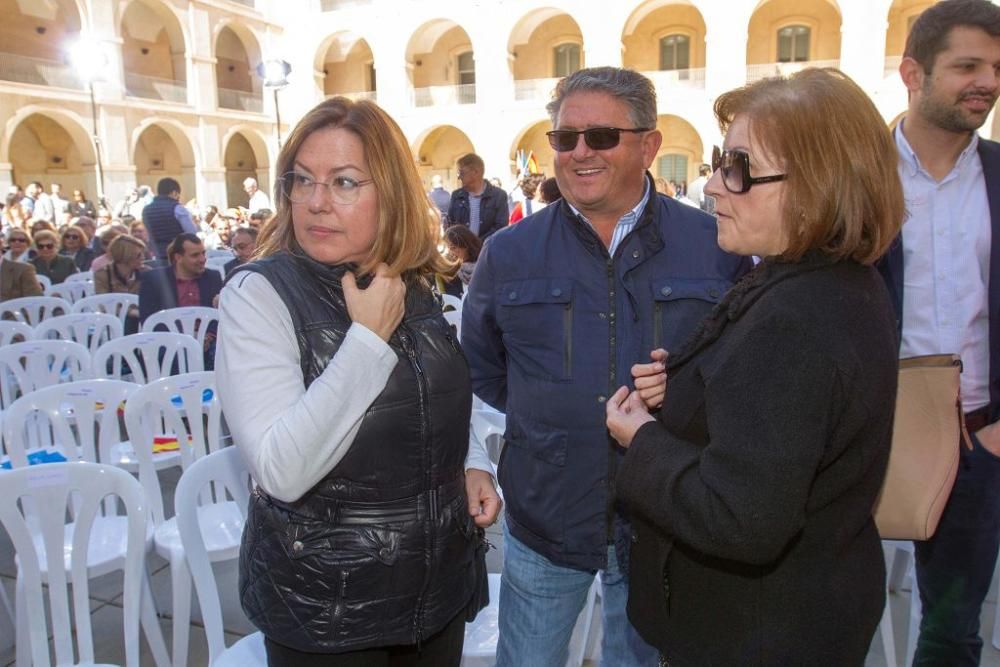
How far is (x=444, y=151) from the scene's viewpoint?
1071 inches

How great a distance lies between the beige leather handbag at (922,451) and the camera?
150 cm

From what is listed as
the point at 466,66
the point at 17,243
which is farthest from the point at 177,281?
the point at 466,66

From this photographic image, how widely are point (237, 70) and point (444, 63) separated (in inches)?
299

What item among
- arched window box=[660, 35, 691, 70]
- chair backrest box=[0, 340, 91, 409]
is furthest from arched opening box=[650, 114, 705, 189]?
chair backrest box=[0, 340, 91, 409]

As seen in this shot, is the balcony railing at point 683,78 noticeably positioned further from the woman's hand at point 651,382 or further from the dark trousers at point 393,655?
the dark trousers at point 393,655

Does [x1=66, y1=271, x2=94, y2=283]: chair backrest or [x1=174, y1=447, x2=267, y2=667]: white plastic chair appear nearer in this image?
[x1=174, y1=447, x2=267, y2=667]: white plastic chair

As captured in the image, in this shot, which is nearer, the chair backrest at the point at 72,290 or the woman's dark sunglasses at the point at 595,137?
the woman's dark sunglasses at the point at 595,137

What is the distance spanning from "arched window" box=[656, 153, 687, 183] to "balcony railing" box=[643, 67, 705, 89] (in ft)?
7.95

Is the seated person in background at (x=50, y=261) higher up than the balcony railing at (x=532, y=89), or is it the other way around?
the balcony railing at (x=532, y=89)

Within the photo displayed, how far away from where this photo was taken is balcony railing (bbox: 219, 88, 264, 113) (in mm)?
A: 25005

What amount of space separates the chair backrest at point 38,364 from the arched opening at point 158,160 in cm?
2079

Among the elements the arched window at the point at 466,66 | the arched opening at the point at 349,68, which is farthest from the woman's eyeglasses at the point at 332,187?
the arched opening at the point at 349,68

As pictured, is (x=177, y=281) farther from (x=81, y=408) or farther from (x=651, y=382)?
(x=651, y=382)

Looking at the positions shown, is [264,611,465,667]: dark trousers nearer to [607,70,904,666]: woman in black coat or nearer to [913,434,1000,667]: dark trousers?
[607,70,904,666]: woman in black coat
